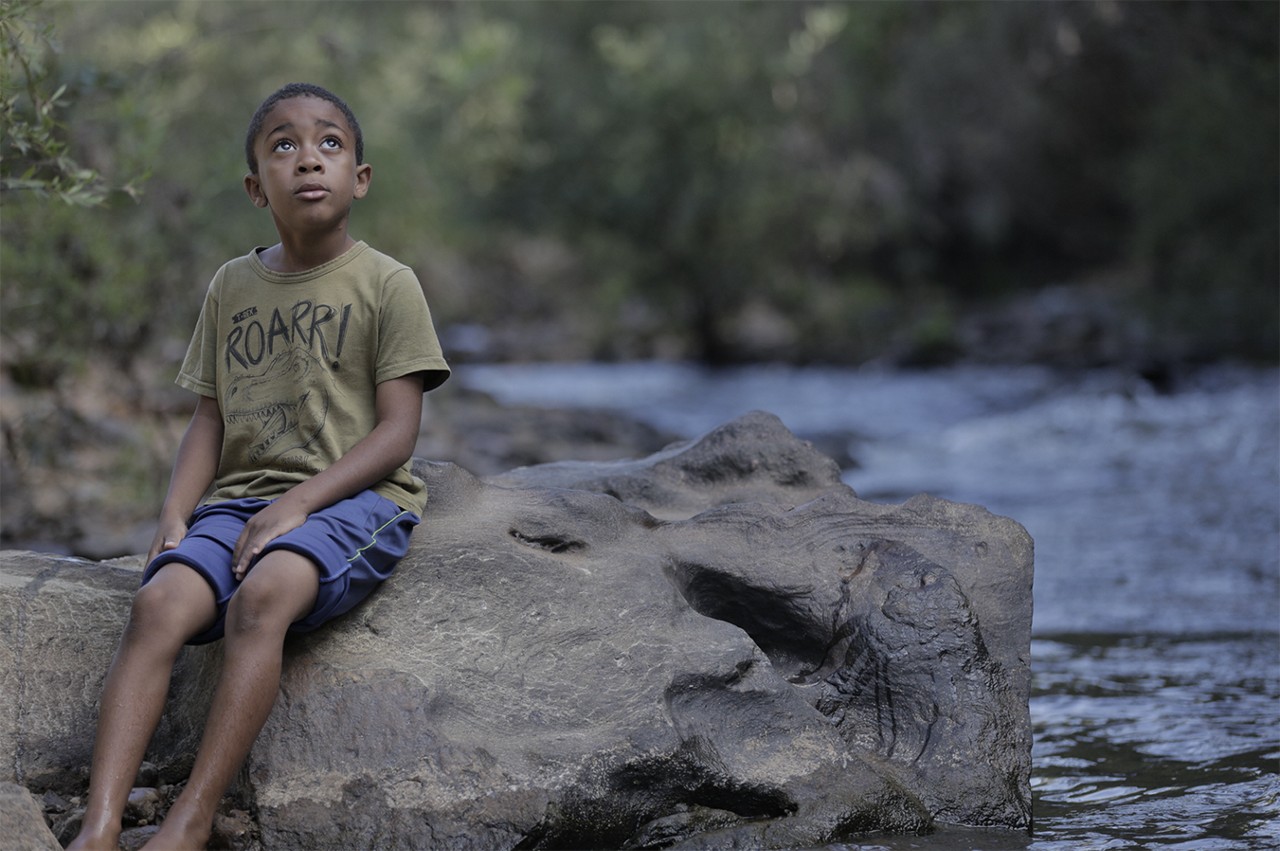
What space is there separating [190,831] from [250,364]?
1.18 metres

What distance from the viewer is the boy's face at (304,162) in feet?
11.1

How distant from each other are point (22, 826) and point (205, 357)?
49.5 inches

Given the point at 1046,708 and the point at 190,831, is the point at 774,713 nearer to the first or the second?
the point at 190,831

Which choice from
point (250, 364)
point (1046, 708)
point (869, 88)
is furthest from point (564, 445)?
point (869, 88)

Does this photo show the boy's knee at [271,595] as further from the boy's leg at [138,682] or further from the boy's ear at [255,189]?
the boy's ear at [255,189]

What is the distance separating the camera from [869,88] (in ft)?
88.8

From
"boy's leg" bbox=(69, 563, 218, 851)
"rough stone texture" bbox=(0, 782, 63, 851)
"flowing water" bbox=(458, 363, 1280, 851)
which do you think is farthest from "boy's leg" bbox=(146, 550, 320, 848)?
"flowing water" bbox=(458, 363, 1280, 851)

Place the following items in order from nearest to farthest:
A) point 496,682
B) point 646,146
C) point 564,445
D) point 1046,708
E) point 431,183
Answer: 1. point 496,682
2. point 1046,708
3. point 564,445
4. point 431,183
5. point 646,146

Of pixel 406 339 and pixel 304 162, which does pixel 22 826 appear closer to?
pixel 406 339

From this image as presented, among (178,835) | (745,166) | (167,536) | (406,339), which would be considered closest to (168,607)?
(167,536)

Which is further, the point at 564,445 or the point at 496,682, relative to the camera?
the point at 564,445

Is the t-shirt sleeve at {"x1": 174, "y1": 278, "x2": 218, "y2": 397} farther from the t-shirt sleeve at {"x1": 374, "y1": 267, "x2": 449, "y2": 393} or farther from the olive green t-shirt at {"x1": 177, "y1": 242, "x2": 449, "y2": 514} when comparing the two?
the t-shirt sleeve at {"x1": 374, "y1": 267, "x2": 449, "y2": 393}

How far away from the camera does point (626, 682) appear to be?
3352 millimetres

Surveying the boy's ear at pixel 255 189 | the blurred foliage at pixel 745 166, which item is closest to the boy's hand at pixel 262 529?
the boy's ear at pixel 255 189
